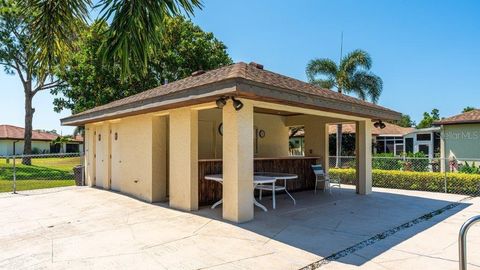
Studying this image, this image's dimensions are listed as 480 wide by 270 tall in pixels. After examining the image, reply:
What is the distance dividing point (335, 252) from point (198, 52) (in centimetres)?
1951

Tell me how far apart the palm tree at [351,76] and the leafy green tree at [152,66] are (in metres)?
7.23

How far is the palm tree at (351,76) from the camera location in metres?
23.6

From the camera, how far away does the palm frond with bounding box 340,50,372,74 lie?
77.3 feet

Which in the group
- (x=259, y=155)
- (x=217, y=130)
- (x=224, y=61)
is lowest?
(x=259, y=155)

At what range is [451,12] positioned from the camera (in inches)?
471

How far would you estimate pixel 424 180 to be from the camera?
42.0 ft

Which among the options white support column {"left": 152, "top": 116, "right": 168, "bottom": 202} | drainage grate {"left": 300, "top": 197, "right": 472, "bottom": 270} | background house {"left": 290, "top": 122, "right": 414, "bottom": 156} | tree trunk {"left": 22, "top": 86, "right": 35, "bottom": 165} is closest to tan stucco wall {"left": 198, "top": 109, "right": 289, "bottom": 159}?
white support column {"left": 152, "top": 116, "right": 168, "bottom": 202}

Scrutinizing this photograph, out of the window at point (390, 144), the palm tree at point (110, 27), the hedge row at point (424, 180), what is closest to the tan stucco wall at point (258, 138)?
the hedge row at point (424, 180)

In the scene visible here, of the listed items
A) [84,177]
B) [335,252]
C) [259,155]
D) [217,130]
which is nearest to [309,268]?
[335,252]

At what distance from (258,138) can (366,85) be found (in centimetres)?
1391

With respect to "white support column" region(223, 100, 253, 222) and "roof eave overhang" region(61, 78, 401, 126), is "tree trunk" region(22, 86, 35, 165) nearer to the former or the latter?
"roof eave overhang" region(61, 78, 401, 126)

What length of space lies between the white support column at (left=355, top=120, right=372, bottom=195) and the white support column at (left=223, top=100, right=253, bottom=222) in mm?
5884

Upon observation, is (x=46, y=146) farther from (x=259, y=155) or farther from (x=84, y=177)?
(x=259, y=155)

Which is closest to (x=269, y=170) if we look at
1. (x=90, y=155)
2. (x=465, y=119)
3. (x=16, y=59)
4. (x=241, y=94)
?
(x=241, y=94)
